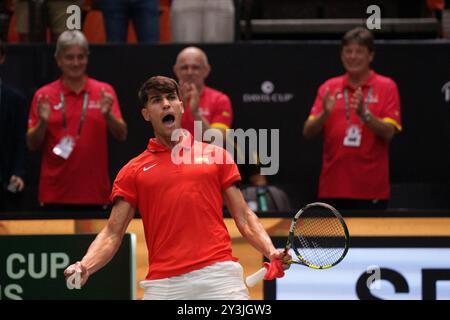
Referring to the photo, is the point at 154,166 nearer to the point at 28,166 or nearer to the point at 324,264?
the point at 324,264

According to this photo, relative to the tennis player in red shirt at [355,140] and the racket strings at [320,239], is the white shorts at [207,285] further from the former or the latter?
the tennis player in red shirt at [355,140]

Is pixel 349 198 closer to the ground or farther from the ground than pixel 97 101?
closer to the ground

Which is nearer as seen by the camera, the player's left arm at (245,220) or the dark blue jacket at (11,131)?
the player's left arm at (245,220)

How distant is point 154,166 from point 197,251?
0.49 metres

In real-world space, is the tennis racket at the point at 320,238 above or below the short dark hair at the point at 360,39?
below

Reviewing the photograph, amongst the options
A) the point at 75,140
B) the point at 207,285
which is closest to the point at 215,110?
the point at 75,140

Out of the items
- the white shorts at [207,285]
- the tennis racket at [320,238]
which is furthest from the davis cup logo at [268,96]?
the white shorts at [207,285]

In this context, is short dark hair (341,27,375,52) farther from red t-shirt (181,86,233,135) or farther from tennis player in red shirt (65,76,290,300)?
tennis player in red shirt (65,76,290,300)

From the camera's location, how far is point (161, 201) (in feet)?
17.2

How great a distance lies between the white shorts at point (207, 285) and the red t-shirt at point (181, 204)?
33 mm

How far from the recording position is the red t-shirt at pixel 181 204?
519 cm

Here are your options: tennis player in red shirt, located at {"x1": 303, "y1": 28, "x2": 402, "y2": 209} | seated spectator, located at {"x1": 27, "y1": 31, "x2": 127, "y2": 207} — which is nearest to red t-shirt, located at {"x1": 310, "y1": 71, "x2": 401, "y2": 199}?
tennis player in red shirt, located at {"x1": 303, "y1": 28, "x2": 402, "y2": 209}

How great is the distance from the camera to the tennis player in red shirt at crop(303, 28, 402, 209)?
25.2ft
